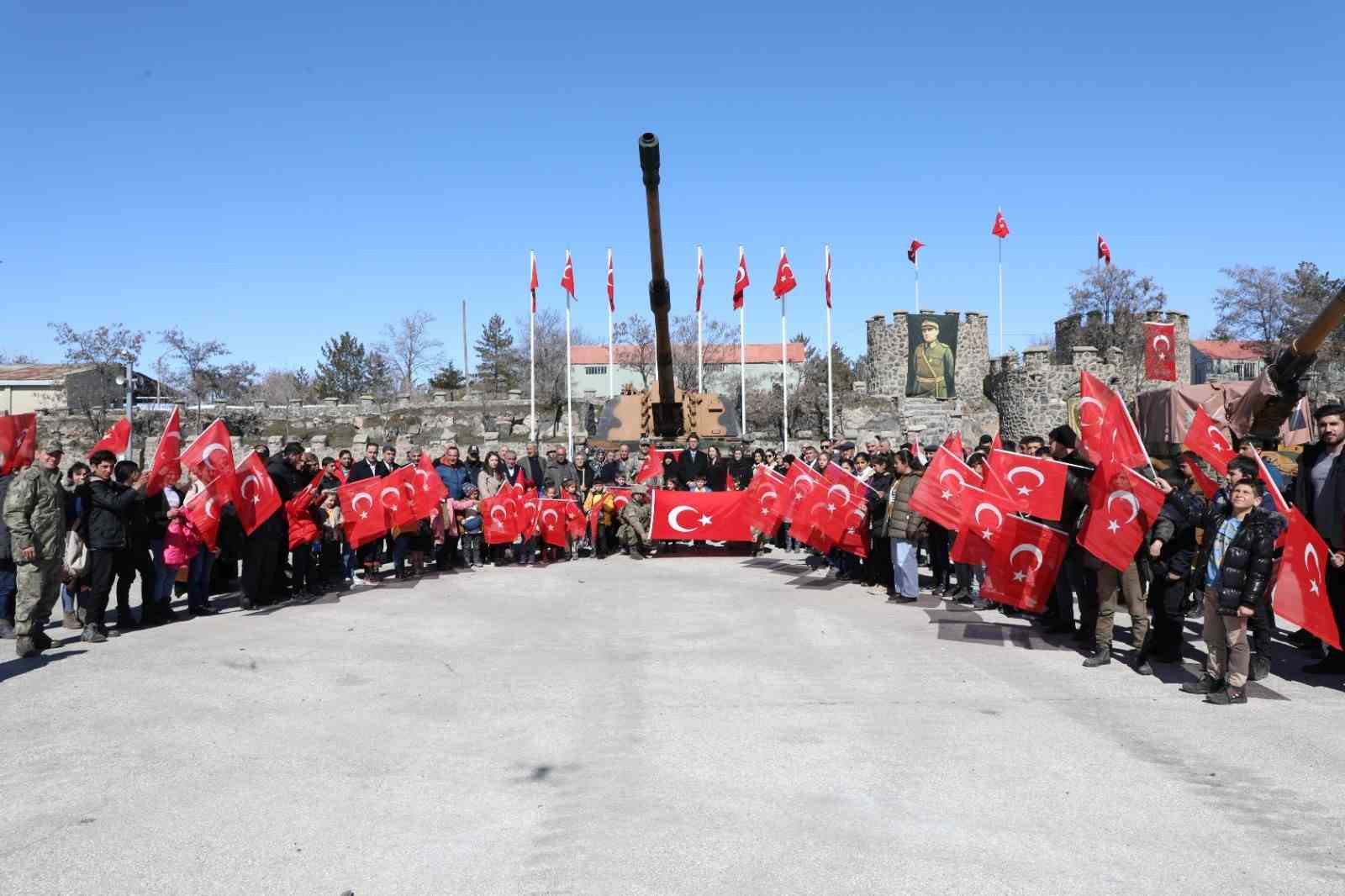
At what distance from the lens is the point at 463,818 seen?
5.33 meters

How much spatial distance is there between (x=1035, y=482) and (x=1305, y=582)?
2502 mm

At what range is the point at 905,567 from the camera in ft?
40.8

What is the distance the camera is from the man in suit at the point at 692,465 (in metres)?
19.1

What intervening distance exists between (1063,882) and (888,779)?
1463 millimetres

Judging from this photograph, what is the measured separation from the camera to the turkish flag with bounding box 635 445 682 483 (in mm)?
19438

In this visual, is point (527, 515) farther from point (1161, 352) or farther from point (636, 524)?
point (1161, 352)

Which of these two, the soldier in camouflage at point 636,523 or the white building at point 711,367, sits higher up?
the white building at point 711,367

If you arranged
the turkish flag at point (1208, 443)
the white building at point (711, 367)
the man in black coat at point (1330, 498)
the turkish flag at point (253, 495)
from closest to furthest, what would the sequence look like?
1. the man in black coat at point (1330, 498)
2. the turkish flag at point (1208, 443)
3. the turkish flag at point (253, 495)
4. the white building at point (711, 367)

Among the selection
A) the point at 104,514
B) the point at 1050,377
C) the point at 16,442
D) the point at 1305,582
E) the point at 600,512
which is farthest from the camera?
the point at 1050,377

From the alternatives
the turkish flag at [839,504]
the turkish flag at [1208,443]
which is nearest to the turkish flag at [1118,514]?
the turkish flag at [1208,443]

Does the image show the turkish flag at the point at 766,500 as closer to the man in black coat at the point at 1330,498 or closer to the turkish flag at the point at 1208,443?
the turkish flag at the point at 1208,443

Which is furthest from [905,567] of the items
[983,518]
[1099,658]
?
[1099,658]

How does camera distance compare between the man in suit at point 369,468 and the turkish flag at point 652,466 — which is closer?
the man in suit at point 369,468

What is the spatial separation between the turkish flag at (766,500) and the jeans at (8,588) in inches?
383
